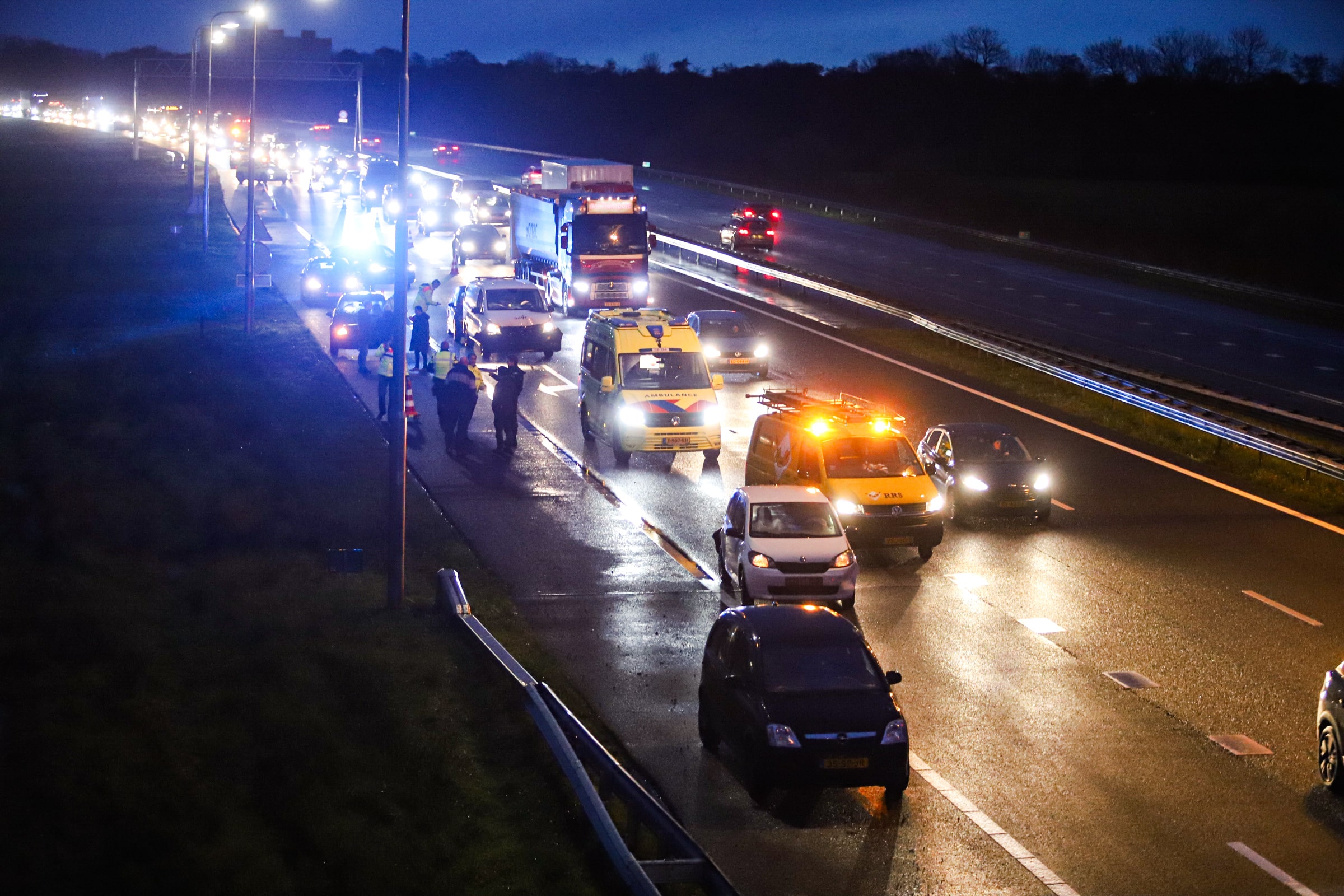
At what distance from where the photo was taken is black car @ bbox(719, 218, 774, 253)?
213 feet

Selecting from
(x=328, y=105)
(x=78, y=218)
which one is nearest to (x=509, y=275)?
(x=78, y=218)

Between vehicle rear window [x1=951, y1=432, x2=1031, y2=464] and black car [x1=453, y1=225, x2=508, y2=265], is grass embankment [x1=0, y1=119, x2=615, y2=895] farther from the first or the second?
black car [x1=453, y1=225, x2=508, y2=265]

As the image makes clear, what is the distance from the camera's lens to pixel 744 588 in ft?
58.4

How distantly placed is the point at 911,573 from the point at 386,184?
62.9m

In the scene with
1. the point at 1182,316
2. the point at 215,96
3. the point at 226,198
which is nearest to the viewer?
the point at 1182,316

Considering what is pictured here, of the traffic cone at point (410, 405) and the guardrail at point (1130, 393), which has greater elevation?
the guardrail at point (1130, 393)

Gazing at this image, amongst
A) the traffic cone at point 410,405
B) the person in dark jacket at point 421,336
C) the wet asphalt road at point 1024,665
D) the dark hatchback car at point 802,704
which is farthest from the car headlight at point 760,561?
the person in dark jacket at point 421,336

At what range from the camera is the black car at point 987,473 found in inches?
890

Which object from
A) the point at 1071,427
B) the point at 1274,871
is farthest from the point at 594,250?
the point at 1274,871

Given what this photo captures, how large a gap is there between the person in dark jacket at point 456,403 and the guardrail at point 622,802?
1400cm

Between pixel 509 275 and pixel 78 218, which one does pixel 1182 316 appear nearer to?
pixel 509 275

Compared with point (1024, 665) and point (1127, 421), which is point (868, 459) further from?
point (1127, 421)

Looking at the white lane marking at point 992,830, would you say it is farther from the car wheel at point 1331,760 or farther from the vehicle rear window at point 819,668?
the car wheel at point 1331,760

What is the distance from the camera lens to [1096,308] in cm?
5175
